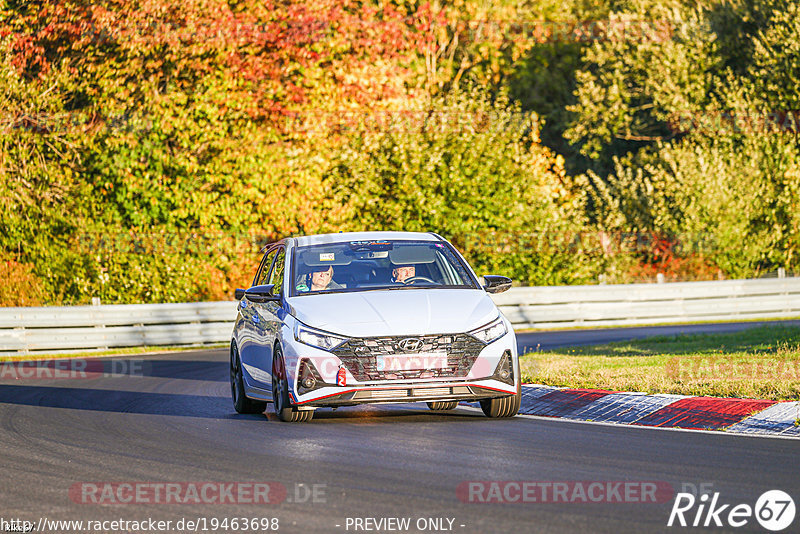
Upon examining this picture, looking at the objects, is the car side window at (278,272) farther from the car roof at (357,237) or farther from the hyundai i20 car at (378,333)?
the car roof at (357,237)

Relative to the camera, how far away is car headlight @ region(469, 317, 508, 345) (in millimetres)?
11352

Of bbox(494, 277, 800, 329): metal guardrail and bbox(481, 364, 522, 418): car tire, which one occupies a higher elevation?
bbox(481, 364, 522, 418): car tire

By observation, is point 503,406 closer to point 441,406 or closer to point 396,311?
point 441,406

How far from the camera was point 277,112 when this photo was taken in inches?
1346

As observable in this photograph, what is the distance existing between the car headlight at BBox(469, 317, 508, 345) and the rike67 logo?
394cm

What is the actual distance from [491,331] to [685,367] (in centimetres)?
452

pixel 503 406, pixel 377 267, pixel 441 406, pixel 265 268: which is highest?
pixel 377 267

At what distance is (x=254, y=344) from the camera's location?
12914mm

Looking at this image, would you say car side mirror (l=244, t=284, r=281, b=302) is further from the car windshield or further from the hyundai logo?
the hyundai logo

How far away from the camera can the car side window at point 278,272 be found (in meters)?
12.7

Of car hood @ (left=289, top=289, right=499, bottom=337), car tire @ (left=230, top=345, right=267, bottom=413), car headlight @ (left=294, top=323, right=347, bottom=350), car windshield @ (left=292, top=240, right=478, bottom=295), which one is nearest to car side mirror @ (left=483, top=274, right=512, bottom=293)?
car windshield @ (left=292, top=240, right=478, bottom=295)

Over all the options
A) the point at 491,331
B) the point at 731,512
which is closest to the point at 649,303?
the point at 491,331

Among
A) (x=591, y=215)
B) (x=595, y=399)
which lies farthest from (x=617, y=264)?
(x=595, y=399)

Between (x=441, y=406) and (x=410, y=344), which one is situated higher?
(x=410, y=344)
